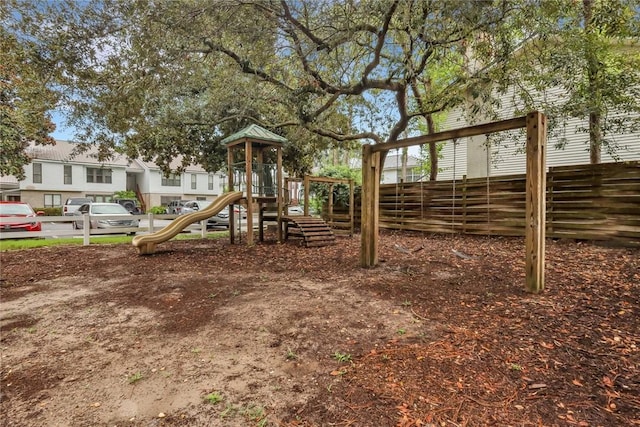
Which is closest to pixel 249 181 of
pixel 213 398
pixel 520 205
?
pixel 520 205

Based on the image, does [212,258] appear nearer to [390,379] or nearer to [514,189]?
[390,379]

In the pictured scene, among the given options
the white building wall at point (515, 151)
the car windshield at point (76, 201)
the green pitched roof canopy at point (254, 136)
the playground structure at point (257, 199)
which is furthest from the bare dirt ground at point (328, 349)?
the car windshield at point (76, 201)

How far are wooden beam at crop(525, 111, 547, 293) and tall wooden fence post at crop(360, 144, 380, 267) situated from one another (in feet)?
7.43

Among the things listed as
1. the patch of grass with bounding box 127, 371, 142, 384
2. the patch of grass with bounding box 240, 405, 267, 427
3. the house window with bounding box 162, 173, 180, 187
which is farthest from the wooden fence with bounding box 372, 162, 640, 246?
the house window with bounding box 162, 173, 180, 187

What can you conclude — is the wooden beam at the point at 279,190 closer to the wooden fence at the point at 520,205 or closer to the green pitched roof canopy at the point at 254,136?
the green pitched roof canopy at the point at 254,136

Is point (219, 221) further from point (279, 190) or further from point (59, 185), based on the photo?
point (59, 185)

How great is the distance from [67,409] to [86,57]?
5.64 meters

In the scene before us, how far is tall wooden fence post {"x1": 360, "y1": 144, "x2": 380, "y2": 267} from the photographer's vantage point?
5609 mm

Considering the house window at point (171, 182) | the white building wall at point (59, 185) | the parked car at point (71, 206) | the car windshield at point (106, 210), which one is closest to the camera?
the car windshield at point (106, 210)

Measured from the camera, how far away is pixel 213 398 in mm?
2123

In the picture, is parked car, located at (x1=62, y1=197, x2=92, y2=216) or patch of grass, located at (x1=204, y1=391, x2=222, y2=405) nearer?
patch of grass, located at (x1=204, y1=391, x2=222, y2=405)

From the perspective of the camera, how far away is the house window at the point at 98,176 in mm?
26656

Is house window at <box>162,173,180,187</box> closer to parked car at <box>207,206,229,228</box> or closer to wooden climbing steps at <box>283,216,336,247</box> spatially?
parked car at <box>207,206,229,228</box>

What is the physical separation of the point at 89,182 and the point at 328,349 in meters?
30.5
